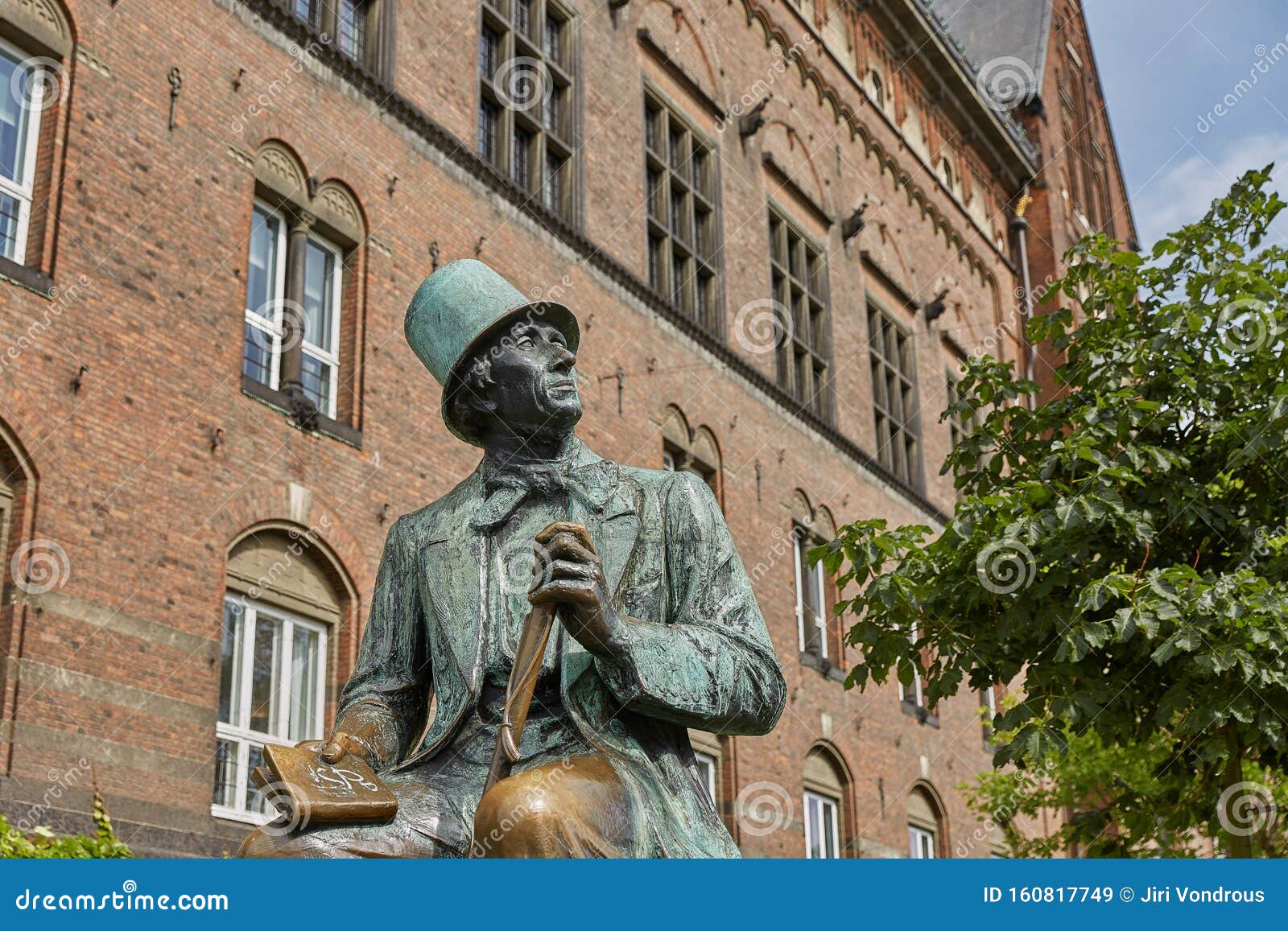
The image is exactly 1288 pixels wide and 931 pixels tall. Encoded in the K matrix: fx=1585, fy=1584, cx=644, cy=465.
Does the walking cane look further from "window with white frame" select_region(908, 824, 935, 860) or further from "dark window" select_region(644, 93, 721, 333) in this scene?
"window with white frame" select_region(908, 824, 935, 860)

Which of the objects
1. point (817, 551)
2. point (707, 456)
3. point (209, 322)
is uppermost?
point (707, 456)

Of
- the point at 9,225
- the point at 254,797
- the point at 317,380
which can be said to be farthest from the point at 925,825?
the point at 9,225

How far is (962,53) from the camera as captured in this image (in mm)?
33562

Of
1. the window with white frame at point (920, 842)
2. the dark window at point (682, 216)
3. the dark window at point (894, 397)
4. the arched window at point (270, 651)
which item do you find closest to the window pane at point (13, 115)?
the arched window at point (270, 651)

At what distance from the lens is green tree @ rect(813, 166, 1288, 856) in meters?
8.17

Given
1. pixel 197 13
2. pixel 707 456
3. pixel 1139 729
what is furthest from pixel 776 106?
pixel 1139 729

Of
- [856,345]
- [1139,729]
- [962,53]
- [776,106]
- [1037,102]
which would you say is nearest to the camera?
[1139,729]

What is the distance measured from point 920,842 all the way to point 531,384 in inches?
919

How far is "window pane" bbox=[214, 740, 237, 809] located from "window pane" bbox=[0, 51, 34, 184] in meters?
4.59

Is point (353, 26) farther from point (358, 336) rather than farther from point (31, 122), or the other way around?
point (31, 122)

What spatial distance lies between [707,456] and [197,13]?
390 inches

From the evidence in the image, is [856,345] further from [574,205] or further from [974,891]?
[974,891]

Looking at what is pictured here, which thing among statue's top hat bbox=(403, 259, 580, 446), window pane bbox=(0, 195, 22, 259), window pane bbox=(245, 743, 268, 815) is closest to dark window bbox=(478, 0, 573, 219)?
window pane bbox=(0, 195, 22, 259)

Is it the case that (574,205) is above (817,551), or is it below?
above
